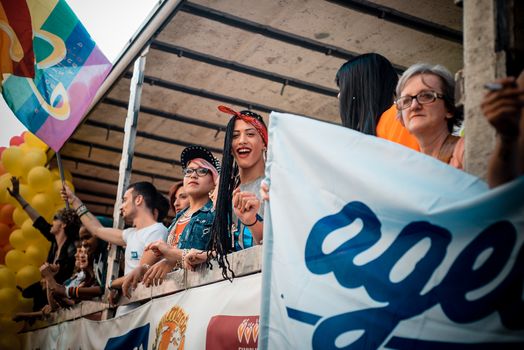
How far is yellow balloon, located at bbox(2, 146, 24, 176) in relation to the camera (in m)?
7.72

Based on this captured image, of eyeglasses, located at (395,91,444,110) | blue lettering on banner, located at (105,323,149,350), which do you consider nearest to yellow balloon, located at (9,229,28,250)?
blue lettering on banner, located at (105,323,149,350)

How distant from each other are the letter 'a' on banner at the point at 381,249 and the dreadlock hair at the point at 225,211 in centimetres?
99

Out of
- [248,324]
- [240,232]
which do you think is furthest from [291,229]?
[240,232]

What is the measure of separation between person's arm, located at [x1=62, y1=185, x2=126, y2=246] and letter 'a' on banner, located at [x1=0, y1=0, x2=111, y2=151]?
0.77 m

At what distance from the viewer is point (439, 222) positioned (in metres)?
1.97

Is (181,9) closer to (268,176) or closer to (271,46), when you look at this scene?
(271,46)

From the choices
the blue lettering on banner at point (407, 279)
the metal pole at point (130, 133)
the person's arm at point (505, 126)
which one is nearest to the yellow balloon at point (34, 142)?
the metal pole at point (130, 133)

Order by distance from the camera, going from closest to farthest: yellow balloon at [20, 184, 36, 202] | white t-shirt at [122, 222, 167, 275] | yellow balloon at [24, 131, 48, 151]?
white t-shirt at [122, 222, 167, 275] < yellow balloon at [20, 184, 36, 202] < yellow balloon at [24, 131, 48, 151]

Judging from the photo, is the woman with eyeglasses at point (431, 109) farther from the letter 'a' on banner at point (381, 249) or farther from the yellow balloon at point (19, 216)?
the yellow balloon at point (19, 216)

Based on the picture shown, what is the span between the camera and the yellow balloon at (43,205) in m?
7.53

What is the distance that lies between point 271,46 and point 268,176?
328 cm

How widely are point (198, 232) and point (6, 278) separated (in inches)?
162

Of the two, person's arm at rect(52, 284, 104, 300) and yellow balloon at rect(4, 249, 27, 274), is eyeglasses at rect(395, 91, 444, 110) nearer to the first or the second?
person's arm at rect(52, 284, 104, 300)

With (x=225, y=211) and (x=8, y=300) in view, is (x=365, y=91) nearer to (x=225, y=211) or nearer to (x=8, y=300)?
(x=225, y=211)
